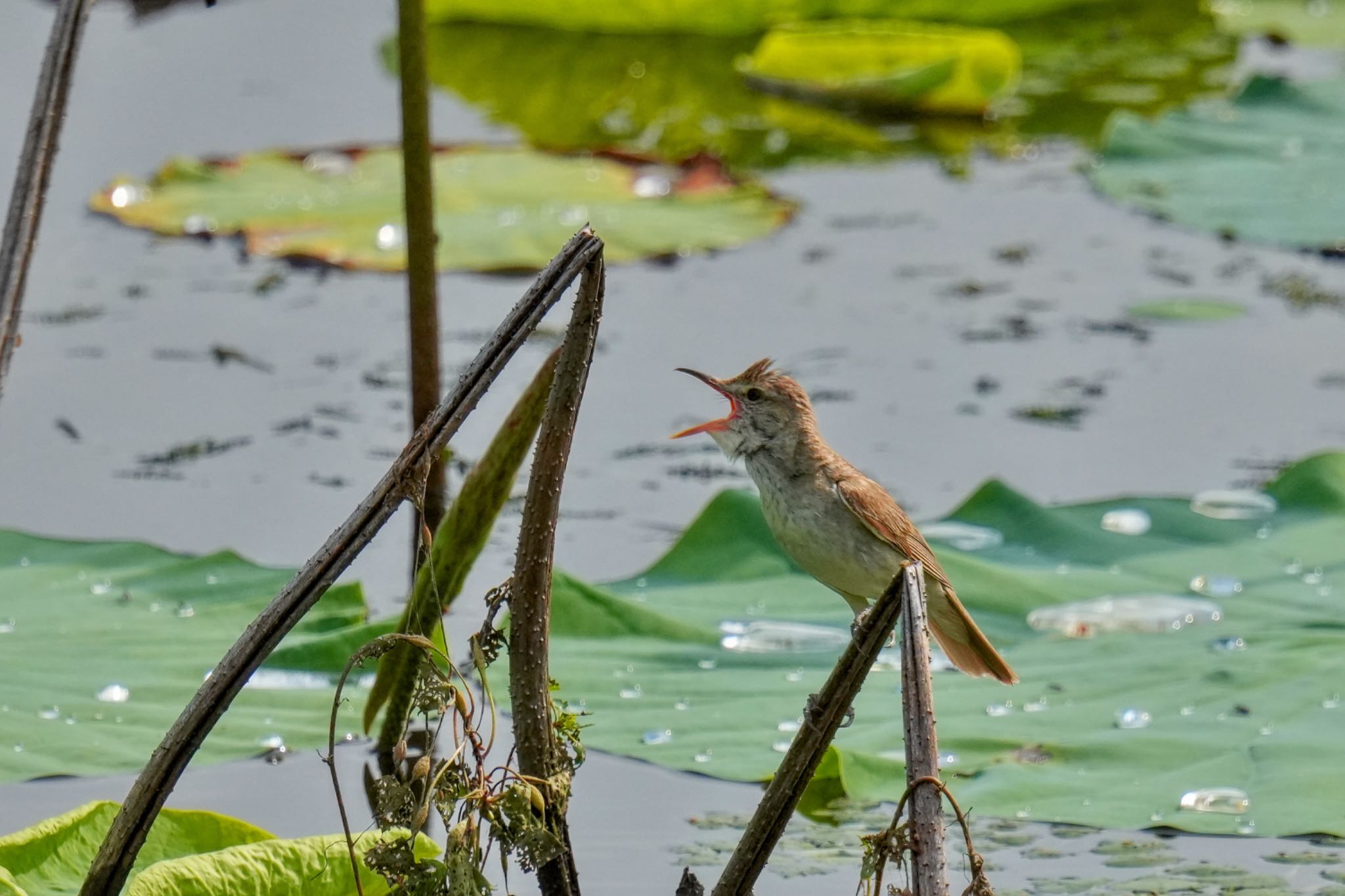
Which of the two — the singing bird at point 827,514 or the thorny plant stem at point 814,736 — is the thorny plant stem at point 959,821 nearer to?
the thorny plant stem at point 814,736

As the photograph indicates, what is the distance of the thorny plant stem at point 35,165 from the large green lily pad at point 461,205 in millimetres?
2974

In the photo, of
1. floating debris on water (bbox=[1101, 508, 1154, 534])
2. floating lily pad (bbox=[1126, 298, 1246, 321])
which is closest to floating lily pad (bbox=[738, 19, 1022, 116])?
floating lily pad (bbox=[1126, 298, 1246, 321])

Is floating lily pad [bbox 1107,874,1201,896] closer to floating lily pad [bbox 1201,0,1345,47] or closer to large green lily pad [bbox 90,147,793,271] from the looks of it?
large green lily pad [bbox 90,147,793,271]

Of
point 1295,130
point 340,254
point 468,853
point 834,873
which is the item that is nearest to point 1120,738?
point 834,873

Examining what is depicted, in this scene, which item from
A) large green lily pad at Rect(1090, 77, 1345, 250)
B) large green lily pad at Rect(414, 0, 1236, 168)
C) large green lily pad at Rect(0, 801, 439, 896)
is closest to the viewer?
large green lily pad at Rect(0, 801, 439, 896)

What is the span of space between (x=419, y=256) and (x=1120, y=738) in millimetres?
1710

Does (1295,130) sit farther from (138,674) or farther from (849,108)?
(138,674)

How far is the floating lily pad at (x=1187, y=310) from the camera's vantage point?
580 cm

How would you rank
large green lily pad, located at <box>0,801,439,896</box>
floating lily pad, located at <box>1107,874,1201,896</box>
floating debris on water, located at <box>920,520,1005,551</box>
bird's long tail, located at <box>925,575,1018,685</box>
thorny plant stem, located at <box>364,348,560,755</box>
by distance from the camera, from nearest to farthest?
large green lily pad, located at <box>0,801,439,896</box> → thorny plant stem, located at <box>364,348,560,755</box> → floating lily pad, located at <box>1107,874,1201,896</box> → bird's long tail, located at <box>925,575,1018,685</box> → floating debris on water, located at <box>920,520,1005,551</box>

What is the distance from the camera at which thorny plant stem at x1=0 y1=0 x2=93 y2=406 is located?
7.91 ft

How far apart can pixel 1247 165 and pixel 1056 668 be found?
12.5 feet

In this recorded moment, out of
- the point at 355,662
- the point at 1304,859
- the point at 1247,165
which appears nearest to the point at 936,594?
the point at 1304,859

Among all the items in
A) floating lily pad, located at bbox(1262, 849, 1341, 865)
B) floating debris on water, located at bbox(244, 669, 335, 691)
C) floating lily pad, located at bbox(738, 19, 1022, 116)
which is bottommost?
floating lily pad, located at bbox(1262, 849, 1341, 865)

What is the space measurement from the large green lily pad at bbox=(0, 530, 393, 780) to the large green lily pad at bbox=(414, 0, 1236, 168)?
12.3ft
